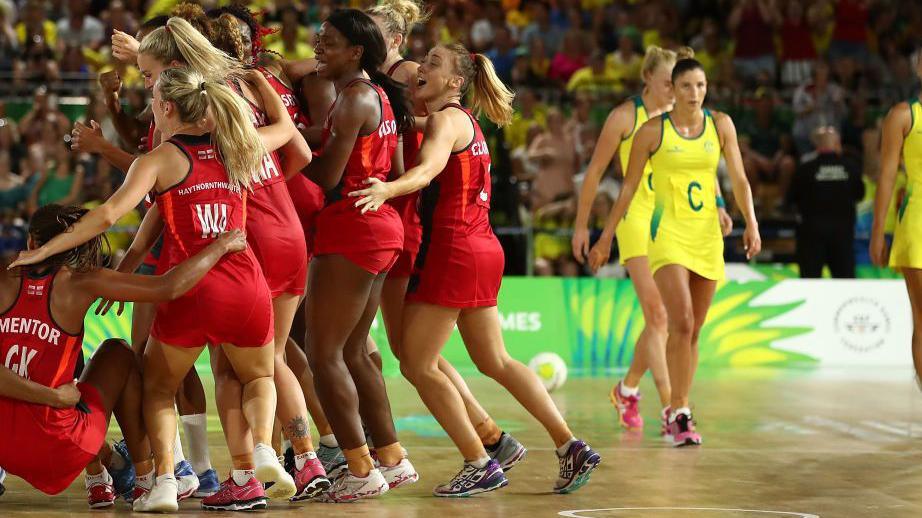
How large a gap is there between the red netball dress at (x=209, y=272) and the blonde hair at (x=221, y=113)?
58mm

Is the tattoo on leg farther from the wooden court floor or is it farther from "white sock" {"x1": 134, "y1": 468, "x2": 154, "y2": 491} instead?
"white sock" {"x1": 134, "y1": 468, "x2": 154, "y2": 491}

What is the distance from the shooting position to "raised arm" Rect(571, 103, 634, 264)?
26.2ft

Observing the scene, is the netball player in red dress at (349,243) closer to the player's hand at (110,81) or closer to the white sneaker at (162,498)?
the white sneaker at (162,498)

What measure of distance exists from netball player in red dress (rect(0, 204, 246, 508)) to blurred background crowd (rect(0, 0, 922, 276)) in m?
7.83

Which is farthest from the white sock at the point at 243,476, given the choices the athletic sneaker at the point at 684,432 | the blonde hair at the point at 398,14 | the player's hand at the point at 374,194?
the athletic sneaker at the point at 684,432

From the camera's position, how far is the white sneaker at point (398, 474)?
620cm

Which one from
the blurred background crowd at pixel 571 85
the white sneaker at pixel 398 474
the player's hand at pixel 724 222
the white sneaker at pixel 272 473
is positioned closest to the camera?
the white sneaker at pixel 272 473

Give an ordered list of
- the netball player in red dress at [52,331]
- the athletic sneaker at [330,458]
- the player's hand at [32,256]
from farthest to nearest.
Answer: the athletic sneaker at [330,458] → the netball player in red dress at [52,331] → the player's hand at [32,256]

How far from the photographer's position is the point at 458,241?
6320 mm

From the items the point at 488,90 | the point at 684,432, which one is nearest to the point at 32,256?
the point at 488,90

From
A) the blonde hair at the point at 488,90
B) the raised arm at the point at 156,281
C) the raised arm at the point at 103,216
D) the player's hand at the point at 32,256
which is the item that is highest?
the blonde hair at the point at 488,90

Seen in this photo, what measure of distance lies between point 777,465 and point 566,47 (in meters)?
10.2

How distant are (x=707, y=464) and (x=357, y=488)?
2.10 m

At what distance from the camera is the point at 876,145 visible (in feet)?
51.1
